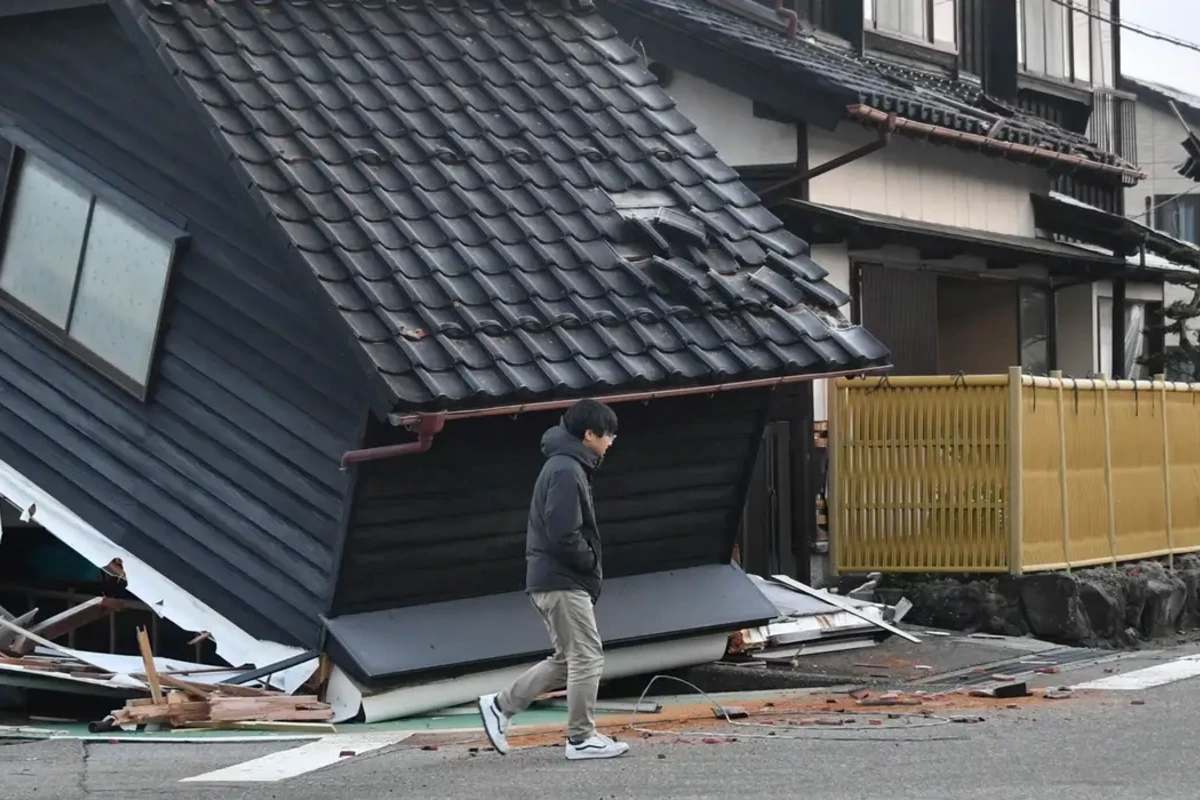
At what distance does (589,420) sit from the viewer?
8.79 m

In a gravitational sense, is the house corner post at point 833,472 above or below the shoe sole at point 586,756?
above

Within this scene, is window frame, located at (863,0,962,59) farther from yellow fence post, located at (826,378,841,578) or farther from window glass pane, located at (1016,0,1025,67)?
yellow fence post, located at (826,378,841,578)

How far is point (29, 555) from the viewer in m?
13.5

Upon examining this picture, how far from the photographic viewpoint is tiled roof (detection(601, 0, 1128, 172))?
49.7 ft

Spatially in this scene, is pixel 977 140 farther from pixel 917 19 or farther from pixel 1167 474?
pixel 917 19

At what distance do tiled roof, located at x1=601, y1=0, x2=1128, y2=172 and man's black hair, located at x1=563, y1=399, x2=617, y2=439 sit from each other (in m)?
6.71

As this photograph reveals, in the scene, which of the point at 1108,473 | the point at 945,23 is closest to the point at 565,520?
the point at 1108,473

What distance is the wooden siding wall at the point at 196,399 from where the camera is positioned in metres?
10.2

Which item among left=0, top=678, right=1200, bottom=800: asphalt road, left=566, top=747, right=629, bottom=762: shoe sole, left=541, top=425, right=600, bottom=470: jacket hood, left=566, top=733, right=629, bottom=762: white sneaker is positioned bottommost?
left=0, top=678, right=1200, bottom=800: asphalt road

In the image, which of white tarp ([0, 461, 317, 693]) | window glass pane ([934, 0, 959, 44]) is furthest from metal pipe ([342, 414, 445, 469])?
window glass pane ([934, 0, 959, 44])

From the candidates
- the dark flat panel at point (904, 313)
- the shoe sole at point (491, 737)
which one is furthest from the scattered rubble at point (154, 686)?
the dark flat panel at point (904, 313)

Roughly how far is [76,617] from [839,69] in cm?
836

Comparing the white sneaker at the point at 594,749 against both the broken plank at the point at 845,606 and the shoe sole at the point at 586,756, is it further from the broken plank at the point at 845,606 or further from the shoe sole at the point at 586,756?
the broken plank at the point at 845,606

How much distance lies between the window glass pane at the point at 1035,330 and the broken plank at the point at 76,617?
39.2ft
